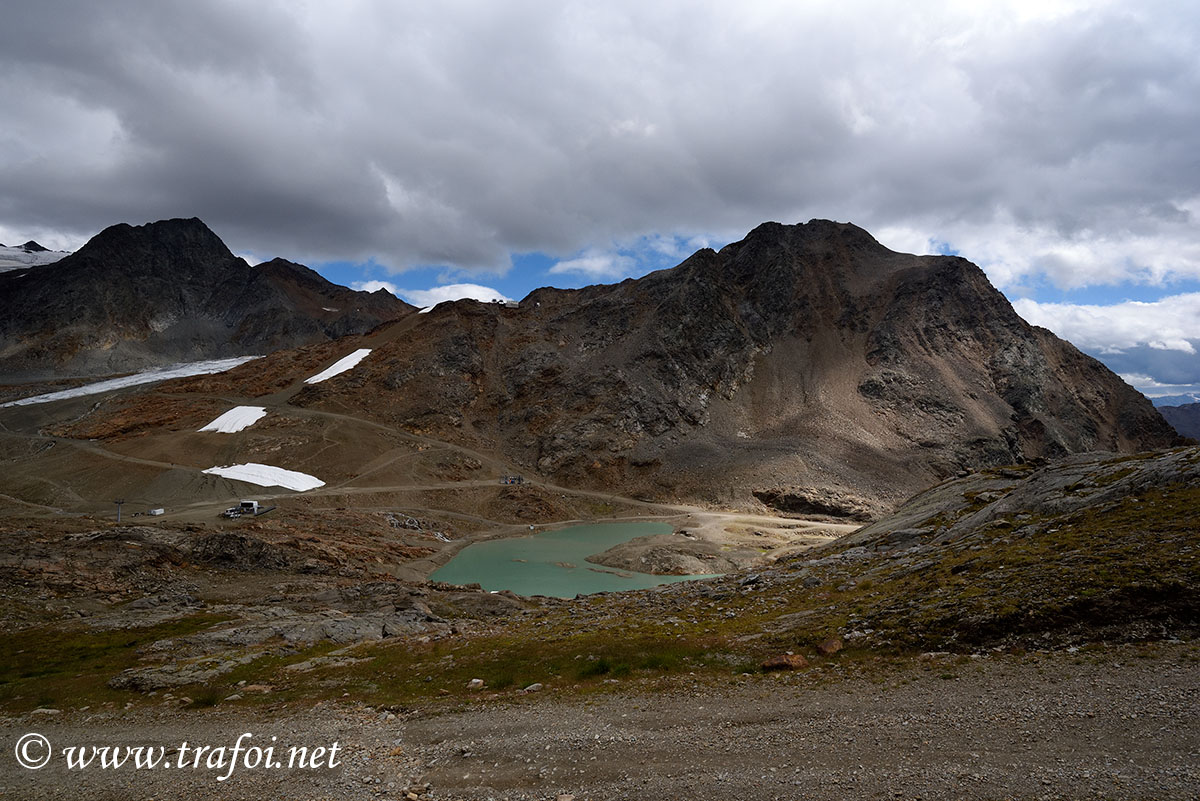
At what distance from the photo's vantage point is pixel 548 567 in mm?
60375

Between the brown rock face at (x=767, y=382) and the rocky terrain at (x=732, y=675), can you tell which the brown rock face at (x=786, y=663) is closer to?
the rocky terrain at (x=732, y=675)

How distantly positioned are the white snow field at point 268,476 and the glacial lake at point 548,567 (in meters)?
29.1

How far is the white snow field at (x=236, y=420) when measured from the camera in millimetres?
93619

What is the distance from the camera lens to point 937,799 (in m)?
9.90

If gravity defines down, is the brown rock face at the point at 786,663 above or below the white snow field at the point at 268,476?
below

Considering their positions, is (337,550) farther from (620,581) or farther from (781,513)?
(781,513)

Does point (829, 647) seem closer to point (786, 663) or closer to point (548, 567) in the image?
point (786, 663)

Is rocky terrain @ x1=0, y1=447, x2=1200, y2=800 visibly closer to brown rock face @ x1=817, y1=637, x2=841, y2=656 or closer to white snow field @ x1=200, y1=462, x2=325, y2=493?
brown rock face @ x1=817, y1=637, x2=841, y2=656

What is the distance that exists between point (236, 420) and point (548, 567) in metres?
66.8

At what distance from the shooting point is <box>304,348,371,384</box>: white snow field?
375 feet

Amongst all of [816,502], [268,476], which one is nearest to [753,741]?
[816,502]

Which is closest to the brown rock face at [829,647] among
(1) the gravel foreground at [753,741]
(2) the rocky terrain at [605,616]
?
(2) the rocky terrain at [605,616]

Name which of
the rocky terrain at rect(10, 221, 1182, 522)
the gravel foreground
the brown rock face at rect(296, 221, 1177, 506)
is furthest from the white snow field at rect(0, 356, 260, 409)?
the gravel foreground

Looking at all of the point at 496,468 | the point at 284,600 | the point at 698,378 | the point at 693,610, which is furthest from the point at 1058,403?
the point at 284,600
